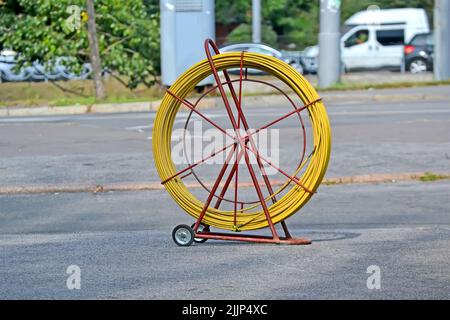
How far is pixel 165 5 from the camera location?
24.7 metres

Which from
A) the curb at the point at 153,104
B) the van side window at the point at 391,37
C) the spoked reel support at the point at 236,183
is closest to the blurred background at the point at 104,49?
the curb at the point at 153,104

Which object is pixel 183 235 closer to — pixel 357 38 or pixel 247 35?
pixel 357 38

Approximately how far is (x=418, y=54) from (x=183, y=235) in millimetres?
33270

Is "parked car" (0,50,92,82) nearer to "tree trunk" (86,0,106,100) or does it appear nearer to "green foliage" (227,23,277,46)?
"tree trunk" (86,0,106,100)

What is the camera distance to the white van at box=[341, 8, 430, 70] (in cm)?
4281

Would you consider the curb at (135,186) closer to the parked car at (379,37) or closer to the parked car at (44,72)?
the parked car at (44,72)

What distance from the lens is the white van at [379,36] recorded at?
4281cm

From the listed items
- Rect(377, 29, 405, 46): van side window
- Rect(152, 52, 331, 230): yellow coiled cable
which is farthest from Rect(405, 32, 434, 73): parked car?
Rect(152, 52, 331, 230): yellow coiled cable

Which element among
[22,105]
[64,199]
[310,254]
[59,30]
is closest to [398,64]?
[59,30]

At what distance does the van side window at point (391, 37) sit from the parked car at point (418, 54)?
4.14 m

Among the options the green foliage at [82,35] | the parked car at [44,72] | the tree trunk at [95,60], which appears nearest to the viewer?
the tree trunk at [95,60]

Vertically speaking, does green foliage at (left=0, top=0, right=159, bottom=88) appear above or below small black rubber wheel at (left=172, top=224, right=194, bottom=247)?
above
